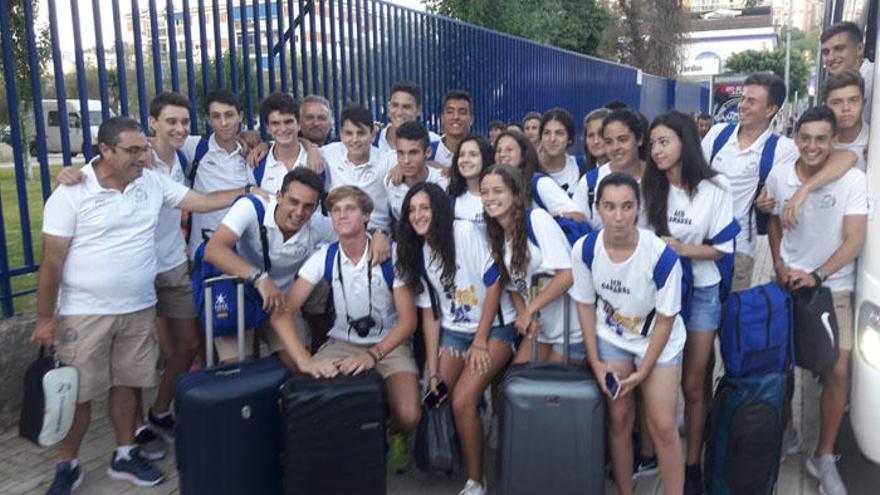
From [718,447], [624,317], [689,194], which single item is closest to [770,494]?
[718,447]

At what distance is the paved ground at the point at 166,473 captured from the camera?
387 centimetres

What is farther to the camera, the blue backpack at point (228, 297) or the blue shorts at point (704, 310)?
the blue backpack at point (228, 297)

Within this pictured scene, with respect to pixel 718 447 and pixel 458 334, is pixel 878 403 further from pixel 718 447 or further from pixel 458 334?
pixel 458 334

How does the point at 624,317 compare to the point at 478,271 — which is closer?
the point at 624,317

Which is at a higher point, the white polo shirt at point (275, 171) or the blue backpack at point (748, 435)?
the white polo shirt at point (275, 171)

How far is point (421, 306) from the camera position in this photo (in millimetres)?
3924

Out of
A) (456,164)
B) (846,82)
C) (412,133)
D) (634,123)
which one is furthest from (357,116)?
(846,82)

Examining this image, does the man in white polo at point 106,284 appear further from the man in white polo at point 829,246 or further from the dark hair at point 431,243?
the man in white polo at point 829,246

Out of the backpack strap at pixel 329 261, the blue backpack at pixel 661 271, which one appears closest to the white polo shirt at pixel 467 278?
the backpack strap at pixel 329 261

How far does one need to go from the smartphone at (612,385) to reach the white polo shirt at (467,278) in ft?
2.14

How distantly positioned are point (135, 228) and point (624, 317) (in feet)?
7.90

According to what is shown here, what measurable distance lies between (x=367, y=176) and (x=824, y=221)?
8.46 feet

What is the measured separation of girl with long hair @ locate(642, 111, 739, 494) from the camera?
360 centimetres

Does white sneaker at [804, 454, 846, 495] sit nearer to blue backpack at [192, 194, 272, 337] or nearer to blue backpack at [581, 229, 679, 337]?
blue backpack at [581, 229, 679, 337]
